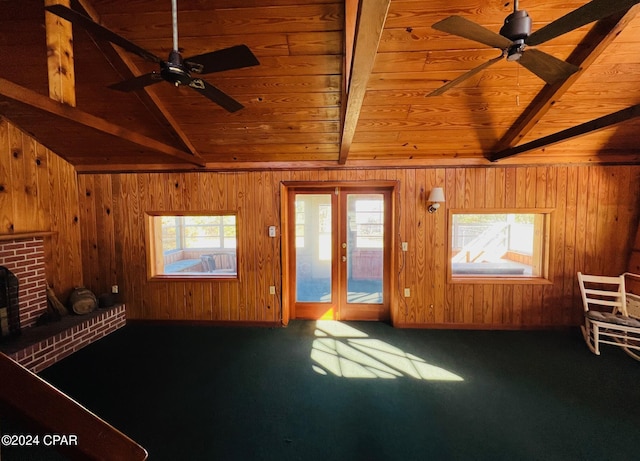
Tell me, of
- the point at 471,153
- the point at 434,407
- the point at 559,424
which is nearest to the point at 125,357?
the point at 434,407

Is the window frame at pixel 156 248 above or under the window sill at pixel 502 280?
above

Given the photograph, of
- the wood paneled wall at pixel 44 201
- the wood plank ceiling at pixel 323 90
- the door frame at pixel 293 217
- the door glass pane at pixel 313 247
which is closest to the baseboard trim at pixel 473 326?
the door frame at pixel 293 217

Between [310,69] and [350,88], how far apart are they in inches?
29.6

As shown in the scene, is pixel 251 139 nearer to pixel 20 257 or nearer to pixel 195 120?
pixel 195 120

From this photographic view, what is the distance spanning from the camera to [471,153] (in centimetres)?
354

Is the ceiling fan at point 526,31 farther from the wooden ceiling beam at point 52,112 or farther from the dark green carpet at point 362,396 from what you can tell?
the dark green carpet at point 362,396

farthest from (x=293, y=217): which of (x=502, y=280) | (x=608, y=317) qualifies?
(x=608, y=317)

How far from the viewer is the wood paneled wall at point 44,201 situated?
3.06 m

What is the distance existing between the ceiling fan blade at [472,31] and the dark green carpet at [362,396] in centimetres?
263

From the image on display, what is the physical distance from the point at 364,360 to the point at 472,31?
9.84ft

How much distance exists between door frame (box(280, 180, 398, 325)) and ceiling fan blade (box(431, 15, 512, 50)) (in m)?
2.28

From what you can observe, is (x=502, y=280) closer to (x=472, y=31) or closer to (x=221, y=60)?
(x=472, y=31)

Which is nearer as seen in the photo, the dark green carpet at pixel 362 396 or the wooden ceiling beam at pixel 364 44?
the wooden ceiling beam at pixel 364 44

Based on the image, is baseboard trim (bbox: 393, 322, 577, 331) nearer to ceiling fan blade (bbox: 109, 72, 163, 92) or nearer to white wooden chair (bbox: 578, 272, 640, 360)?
white wooden chair (bbox: 578, 272, 640, 360)
